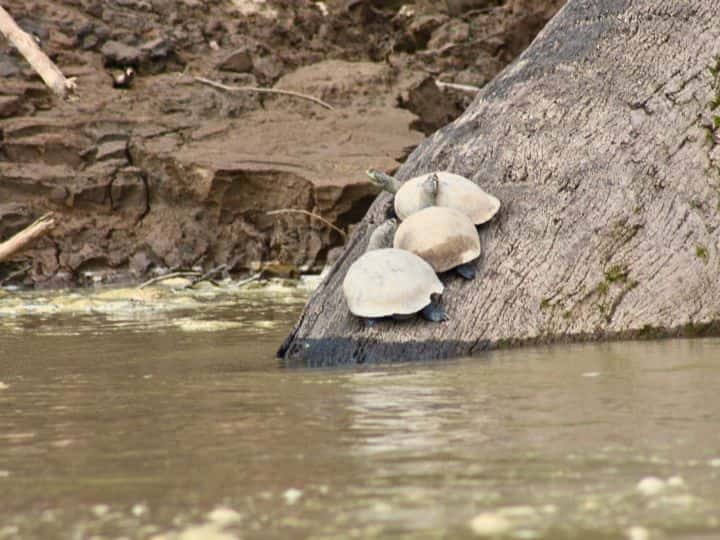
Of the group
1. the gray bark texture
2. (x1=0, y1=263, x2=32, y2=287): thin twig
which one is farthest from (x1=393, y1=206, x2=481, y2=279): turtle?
(x1=0, y1=263, x2=32, y2=287): thin twig

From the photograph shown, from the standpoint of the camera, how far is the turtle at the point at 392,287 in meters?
5.99

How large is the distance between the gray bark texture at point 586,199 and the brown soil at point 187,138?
612 centimetres

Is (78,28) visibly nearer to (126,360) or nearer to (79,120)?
(79,120)

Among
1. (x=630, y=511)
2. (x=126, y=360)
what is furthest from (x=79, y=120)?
(x=630, y=511)

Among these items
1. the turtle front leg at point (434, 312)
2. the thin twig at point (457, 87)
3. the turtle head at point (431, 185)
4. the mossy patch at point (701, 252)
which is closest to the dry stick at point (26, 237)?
the turtle head at point (431, 185)

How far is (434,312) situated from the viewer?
242 inches

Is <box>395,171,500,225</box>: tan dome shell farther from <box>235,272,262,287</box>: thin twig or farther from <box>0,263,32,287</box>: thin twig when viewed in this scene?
<box>0,263,32,287</box>: thin twig

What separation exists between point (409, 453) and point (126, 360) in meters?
3.34

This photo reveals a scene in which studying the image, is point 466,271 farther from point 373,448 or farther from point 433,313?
point 373,448

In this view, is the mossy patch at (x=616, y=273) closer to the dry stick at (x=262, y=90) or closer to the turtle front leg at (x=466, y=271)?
the turtle front leg at (x=466, y=271)

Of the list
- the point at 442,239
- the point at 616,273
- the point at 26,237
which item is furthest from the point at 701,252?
the point at 26,237

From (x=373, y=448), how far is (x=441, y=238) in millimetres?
2511

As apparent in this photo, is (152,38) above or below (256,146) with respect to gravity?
above

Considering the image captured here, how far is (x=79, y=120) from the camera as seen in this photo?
46.0ft
